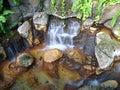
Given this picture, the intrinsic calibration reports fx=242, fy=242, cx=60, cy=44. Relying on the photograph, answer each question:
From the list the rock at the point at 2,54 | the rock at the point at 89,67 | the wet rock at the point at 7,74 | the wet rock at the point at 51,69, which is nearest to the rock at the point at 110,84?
the rock at the point at 89,67

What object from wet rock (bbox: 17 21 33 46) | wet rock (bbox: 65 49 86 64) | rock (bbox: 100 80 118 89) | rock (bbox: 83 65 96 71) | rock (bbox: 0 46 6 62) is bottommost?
rock (bbox: 100 80 118 89)

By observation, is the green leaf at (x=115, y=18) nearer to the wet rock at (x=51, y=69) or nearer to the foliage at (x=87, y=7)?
the foliage at (x=87, y=7)

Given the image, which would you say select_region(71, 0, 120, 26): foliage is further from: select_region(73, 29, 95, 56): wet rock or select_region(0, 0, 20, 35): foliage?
select_region(0, 0, 20, 35): foliage

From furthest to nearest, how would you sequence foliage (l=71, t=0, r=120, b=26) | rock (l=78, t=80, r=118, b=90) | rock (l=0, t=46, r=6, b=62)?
rock (l=0, t=46, r=6, b=62) < foliage (l=71, t=0, r=120, b=26) < rock (l=78, t=80, r=118, b=90)

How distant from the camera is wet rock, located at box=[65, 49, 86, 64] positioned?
Answer: 8.43 m

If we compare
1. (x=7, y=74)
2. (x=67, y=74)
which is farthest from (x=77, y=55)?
(x=7, y=74)

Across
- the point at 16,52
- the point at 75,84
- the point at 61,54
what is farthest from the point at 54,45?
the point at 75,84

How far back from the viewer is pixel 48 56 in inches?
340

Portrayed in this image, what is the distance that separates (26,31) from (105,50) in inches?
120

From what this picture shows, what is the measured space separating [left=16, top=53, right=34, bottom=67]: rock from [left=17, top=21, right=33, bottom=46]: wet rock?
762 millimetres

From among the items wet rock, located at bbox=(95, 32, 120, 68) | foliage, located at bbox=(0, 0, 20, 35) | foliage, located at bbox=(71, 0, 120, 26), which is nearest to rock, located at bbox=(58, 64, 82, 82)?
wet rock, located at bbox=(95, 32, 120, 68)

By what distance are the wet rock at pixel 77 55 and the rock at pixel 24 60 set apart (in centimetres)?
136

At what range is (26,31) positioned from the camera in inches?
358

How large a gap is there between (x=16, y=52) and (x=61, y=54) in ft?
5.80
